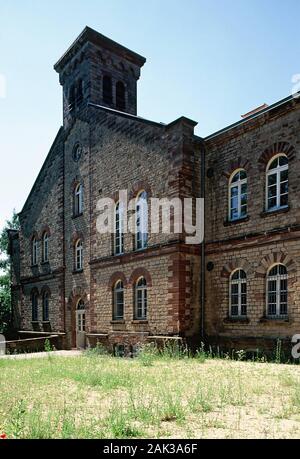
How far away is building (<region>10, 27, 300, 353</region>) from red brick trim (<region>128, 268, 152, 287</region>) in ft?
0.13

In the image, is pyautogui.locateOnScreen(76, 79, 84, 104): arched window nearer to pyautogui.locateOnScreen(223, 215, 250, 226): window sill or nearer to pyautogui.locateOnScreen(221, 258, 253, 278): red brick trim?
pyautogui.locateOnScreen(223, 215, 250, 226): window sill

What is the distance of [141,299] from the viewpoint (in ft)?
47.5

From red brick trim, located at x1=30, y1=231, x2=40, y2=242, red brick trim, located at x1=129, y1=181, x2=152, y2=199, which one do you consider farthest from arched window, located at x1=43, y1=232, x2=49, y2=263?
red brick trim, located at x1=129, y1=181, x2=152, y2=199

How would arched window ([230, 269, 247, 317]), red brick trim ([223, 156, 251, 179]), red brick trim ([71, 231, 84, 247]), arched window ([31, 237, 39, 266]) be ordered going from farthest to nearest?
arched window ([31, 237, 39, 266]) < red brick trim ([71, 231, 84, 247]) < red brick trim ([223, 156, 251, 179]) < arched window ([230, 269, 247, 317])

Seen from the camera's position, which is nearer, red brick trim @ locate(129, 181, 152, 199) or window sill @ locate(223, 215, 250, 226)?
window sill @ locate(223, 215, 250, 226)

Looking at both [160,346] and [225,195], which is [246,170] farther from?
[160,346]

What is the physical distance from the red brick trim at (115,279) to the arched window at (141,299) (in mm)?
729

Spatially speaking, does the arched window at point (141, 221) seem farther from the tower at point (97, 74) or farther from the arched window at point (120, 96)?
the arched window at point (120, 96)

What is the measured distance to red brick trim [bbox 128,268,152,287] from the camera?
45.4 ft

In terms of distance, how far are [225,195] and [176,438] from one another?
9.84 metres

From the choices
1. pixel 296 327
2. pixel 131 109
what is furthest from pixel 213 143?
pixel 131 109

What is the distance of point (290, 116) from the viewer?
11438 millimetres

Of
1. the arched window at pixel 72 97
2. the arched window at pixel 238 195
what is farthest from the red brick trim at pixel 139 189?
the arched window at pixel 72 97

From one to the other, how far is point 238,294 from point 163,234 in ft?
11.0
